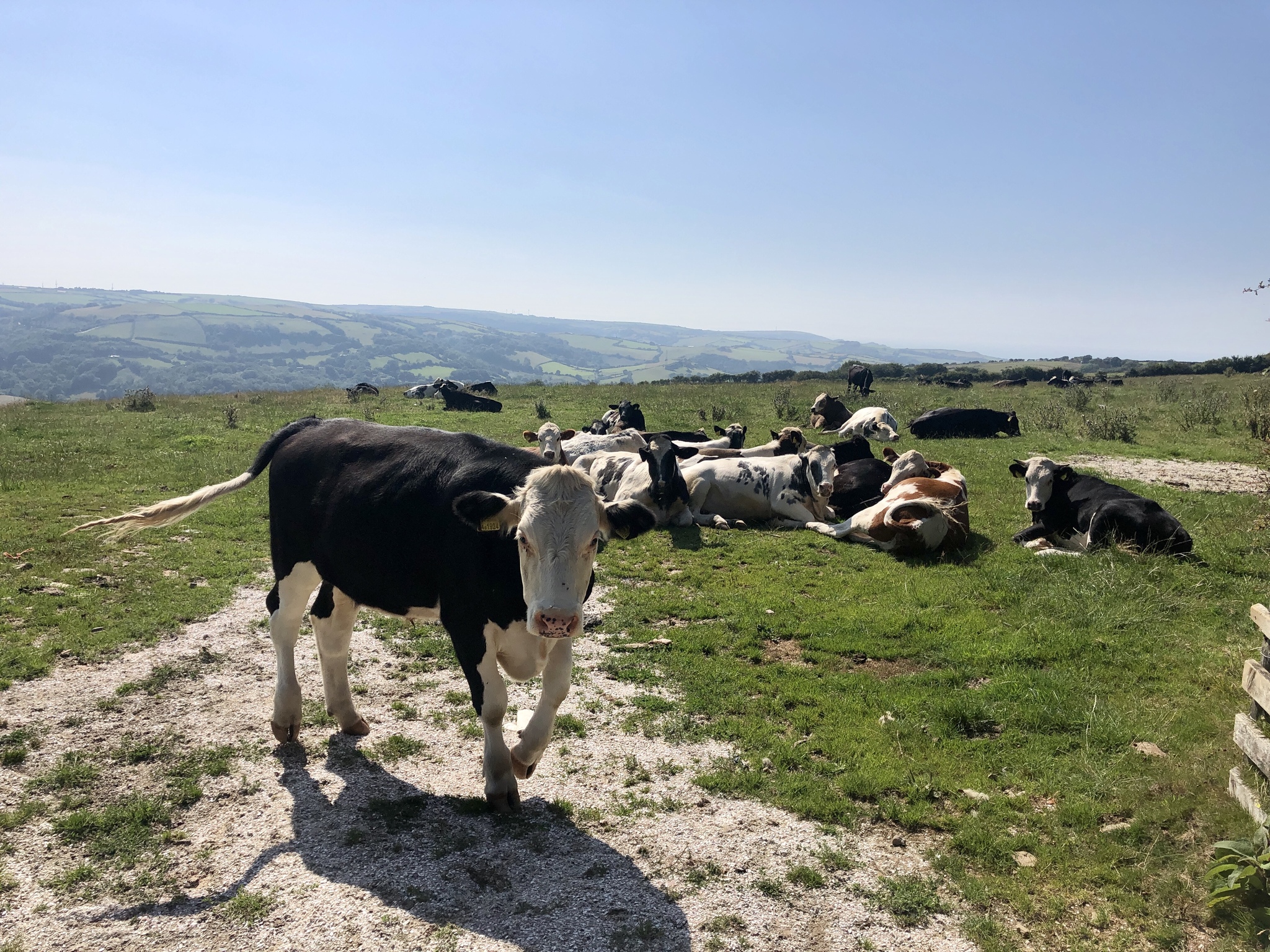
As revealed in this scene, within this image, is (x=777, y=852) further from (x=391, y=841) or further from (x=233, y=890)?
(x=233, y=890)

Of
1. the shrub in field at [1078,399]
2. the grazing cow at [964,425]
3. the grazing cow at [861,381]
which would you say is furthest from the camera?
the grazing cow at [861,381]

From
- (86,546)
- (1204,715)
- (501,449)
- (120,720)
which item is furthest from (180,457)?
(1204,715)

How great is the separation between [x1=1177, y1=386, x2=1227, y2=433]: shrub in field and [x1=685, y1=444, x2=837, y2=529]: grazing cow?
595 inches

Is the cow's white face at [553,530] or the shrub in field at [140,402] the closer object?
the cow's white face at [553,530]

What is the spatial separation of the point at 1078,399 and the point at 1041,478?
20.2m

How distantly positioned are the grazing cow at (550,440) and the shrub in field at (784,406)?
36.9 feet

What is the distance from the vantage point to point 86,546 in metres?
10.5

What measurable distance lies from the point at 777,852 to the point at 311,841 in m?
2.93

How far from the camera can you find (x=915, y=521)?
35.9 feet

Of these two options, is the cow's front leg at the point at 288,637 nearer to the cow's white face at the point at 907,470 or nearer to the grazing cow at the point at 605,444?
the cow's white face at the point at 907,470

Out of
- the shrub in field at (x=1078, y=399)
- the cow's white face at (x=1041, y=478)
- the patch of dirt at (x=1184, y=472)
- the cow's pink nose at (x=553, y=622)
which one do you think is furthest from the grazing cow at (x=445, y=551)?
the shrub in field at (x=1078, y=399)

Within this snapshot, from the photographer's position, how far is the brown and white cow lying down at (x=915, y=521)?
11.0 meters

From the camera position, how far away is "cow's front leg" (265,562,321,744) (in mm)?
5883

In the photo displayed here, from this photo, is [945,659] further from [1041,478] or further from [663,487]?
[663,487]
